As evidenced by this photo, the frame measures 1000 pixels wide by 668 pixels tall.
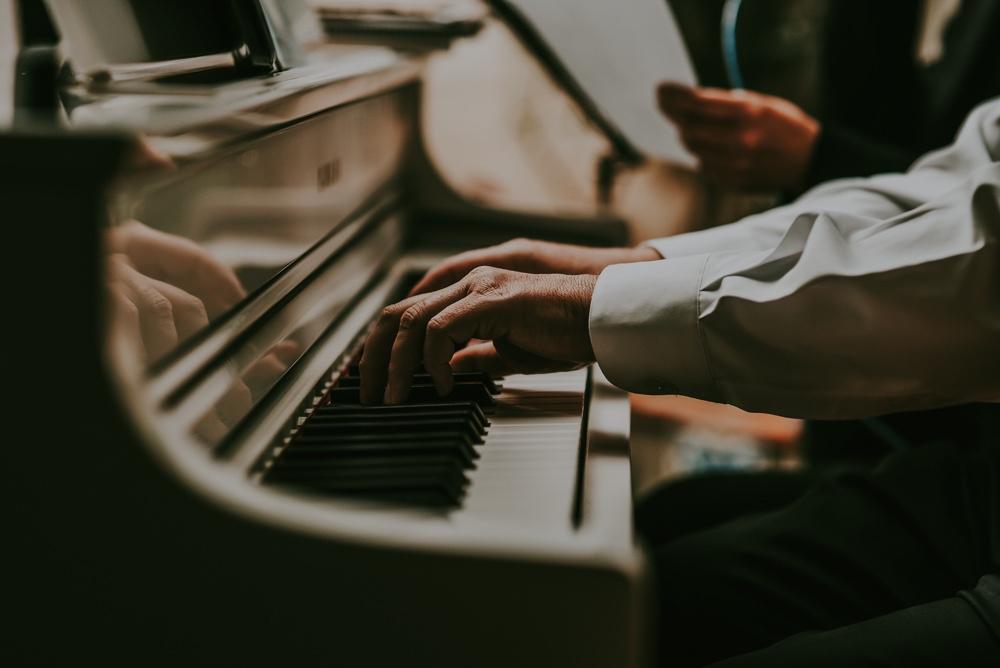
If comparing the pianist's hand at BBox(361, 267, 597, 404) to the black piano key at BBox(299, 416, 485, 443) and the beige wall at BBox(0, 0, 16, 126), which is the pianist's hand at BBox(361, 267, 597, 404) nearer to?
the black piano key at BBox(299, 416, 485, 443)

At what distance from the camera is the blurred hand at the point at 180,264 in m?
0.69

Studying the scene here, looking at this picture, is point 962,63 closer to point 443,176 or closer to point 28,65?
point 443,176

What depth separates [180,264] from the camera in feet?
2.48

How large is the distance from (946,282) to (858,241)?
9cm

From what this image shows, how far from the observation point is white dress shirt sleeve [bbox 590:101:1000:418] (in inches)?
31.9

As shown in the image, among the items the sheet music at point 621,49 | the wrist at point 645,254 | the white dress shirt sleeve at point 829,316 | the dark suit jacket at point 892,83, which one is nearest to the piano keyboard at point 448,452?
the white dress shirt sleeve at point 829,316

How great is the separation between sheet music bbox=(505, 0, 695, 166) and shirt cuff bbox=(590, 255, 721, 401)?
646 millimetres

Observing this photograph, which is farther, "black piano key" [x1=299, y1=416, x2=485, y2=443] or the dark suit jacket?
the dark suit jacket

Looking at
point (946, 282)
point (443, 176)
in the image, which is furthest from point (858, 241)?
point (443, 176)

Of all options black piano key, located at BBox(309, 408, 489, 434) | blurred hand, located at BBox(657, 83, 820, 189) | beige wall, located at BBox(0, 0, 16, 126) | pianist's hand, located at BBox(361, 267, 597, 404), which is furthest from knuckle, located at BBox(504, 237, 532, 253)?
beige wall, located at BBox(0, 0, 16, 126)

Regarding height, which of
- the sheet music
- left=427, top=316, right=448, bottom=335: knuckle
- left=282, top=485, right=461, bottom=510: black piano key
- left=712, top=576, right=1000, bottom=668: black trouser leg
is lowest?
left=712, top=576, right=1000, bottom=668: black trouser leg

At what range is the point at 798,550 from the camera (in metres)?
1.01

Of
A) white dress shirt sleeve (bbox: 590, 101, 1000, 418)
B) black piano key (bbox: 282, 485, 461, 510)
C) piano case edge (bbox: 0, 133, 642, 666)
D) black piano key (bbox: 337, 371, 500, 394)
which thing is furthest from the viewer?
black piano key (bbox: 337, 371, 500, 394)

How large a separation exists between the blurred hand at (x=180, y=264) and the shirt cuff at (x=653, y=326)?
0.34 m
